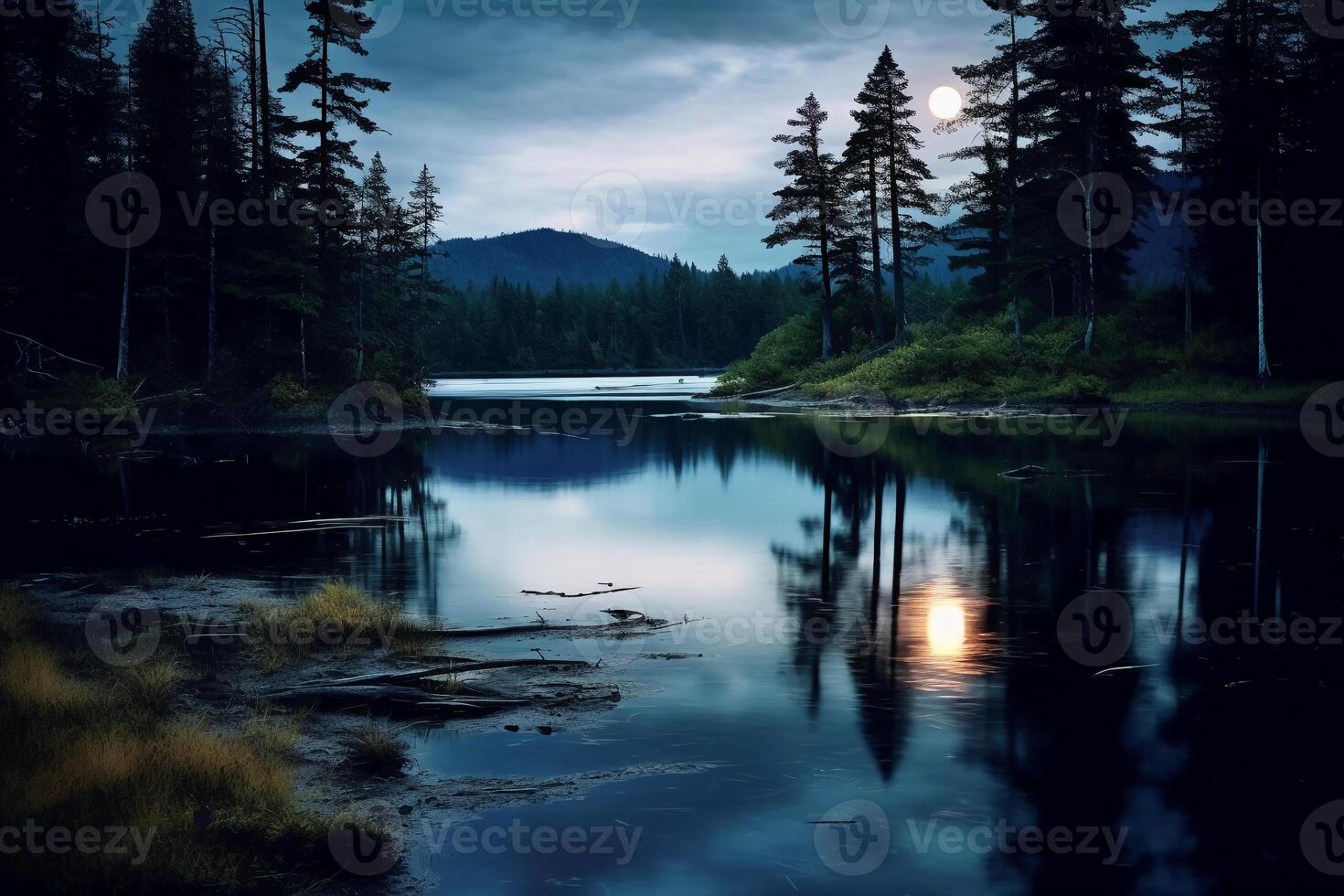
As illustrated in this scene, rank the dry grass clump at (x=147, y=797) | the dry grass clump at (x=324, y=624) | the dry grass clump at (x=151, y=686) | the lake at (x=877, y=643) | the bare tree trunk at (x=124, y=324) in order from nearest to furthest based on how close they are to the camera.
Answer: the dry grass clump at (x=147, y=797) < the lake at (x=877, y=643) < the dry grass clump at (x=151, y=686) < the dry grass clump at (x=324, y=624) < the bare tree trunk at (x=124, y=324)

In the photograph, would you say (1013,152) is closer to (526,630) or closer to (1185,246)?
(1185,246)

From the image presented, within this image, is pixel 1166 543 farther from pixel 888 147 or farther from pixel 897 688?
pixel 888 147

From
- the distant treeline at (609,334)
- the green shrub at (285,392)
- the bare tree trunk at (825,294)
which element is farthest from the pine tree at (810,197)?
the distant treeline at (609,334)

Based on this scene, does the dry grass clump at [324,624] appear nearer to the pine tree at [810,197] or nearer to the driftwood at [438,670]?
the driftwood at [438,670]

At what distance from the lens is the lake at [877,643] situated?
23.8ft

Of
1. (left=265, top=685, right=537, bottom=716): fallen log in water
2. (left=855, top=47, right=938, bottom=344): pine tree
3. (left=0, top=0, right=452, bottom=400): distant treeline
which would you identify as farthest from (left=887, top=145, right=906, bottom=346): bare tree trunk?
(left=265, top=685, right=537, bottom=716): fallen log in water

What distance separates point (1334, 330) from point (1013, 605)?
35871 millimetres

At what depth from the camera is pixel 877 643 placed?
12523 mm

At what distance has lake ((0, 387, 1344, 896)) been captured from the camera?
285 inches

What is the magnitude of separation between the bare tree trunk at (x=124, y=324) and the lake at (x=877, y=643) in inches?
520

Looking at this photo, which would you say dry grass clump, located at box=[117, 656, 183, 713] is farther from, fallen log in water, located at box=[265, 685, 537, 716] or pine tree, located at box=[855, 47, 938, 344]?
pine tree, located at box=[855, 47, 938, 344]

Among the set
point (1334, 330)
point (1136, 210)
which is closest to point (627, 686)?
point (1334, 330)

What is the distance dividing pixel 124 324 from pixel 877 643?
4008 centimetres

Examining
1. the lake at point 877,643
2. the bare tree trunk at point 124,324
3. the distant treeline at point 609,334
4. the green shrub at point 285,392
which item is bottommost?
the lake at point 877,643
